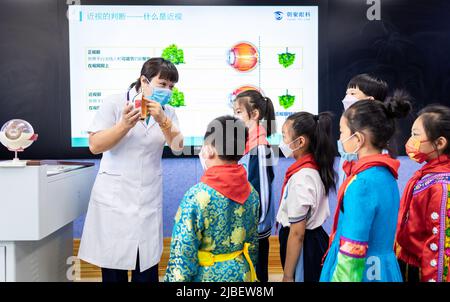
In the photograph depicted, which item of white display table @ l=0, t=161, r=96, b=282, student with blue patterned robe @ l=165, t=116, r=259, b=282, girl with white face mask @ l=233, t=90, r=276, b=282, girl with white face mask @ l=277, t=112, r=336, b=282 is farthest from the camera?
girl with white face mask @ l=233, t=90, r=276, b=282

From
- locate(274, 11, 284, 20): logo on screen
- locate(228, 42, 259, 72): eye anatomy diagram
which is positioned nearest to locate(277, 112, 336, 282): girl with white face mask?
locate(228, 42, 259, 72): eye anatomy diagram

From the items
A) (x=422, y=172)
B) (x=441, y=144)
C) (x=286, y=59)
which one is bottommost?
(x=422, y=172)

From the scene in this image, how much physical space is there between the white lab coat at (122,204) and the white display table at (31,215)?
15cm

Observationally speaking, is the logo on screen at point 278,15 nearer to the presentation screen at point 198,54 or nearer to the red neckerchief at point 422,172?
the presentation screen at point 198,54

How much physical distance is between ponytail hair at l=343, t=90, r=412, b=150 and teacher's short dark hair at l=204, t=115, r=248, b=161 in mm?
368

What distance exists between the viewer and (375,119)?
1.47 metres

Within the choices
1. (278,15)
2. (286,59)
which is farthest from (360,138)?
(278,15)

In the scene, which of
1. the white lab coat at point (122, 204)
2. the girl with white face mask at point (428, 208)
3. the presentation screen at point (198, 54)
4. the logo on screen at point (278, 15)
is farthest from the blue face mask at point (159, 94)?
the logo on screen at point (278, 15)

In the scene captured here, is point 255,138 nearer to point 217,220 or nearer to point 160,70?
point 160,70

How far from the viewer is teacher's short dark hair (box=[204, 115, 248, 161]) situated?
152 centimetres

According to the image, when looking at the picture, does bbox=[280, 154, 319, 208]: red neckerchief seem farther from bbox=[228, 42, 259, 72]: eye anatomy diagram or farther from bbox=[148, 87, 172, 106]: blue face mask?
bbox=[228, 42, 259, 72]: eye anatomy diagram

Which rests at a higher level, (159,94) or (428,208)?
(159,94)

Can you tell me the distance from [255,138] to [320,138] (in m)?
0.34

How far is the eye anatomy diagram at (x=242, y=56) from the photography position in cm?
316
